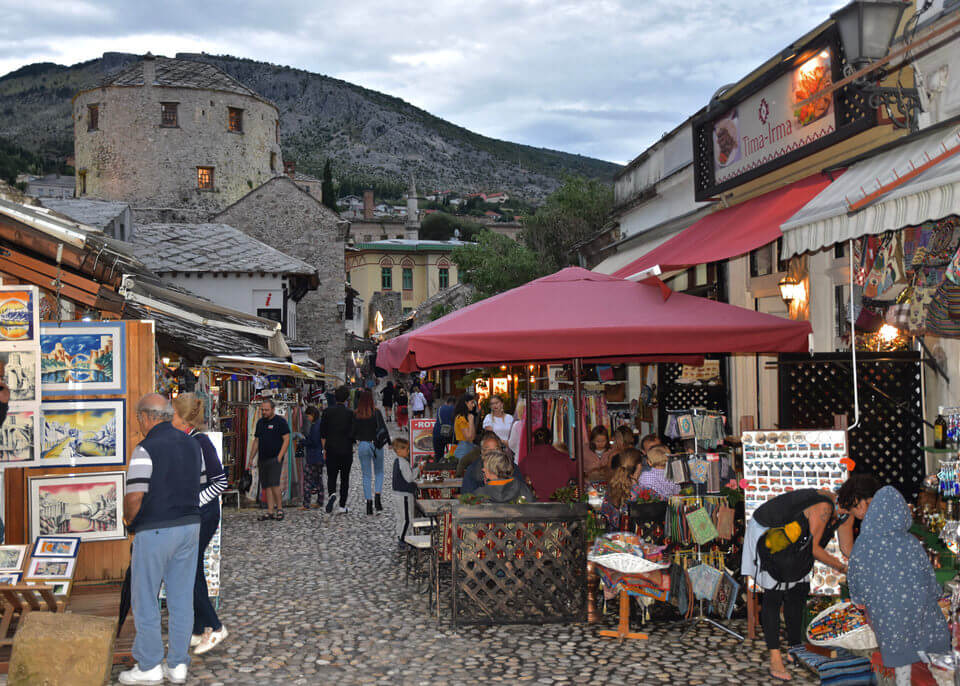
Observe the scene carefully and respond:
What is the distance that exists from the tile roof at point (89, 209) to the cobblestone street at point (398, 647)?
47.4 ft

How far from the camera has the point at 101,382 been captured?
7.40 m

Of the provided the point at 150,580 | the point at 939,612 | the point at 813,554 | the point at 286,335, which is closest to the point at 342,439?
the point at 150,580

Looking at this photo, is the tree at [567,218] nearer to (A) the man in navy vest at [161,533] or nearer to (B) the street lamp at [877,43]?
(B) the street lamp at [877,43]

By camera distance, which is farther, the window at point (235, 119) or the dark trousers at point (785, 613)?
the window at point (235, 119)

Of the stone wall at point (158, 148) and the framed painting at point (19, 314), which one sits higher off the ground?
the stone wall at point (158, 148)

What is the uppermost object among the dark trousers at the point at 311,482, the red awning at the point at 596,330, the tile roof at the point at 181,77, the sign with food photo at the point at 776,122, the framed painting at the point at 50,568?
the tile roof at the point at 181,77

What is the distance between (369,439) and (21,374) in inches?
244

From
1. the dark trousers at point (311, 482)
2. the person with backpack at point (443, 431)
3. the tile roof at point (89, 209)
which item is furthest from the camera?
the tile roof at point (89, 209)

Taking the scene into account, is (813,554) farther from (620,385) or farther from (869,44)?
(620,385)

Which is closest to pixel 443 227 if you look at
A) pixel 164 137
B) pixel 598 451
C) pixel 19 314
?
pixel 164 137

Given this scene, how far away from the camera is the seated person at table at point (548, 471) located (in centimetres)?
864

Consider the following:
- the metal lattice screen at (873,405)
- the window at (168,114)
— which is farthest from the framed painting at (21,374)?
the window at (168,114)

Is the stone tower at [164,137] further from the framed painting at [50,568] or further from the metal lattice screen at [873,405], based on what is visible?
the metal lattice screen at [873,405]

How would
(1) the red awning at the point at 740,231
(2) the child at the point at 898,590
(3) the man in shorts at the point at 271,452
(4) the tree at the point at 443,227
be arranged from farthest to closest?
(4) the tree at the point at 443,227
(3) the man in shorts at the point at 271,452
(1) the red awning at the point at 740,231
(2) the child at the point at 898,590
